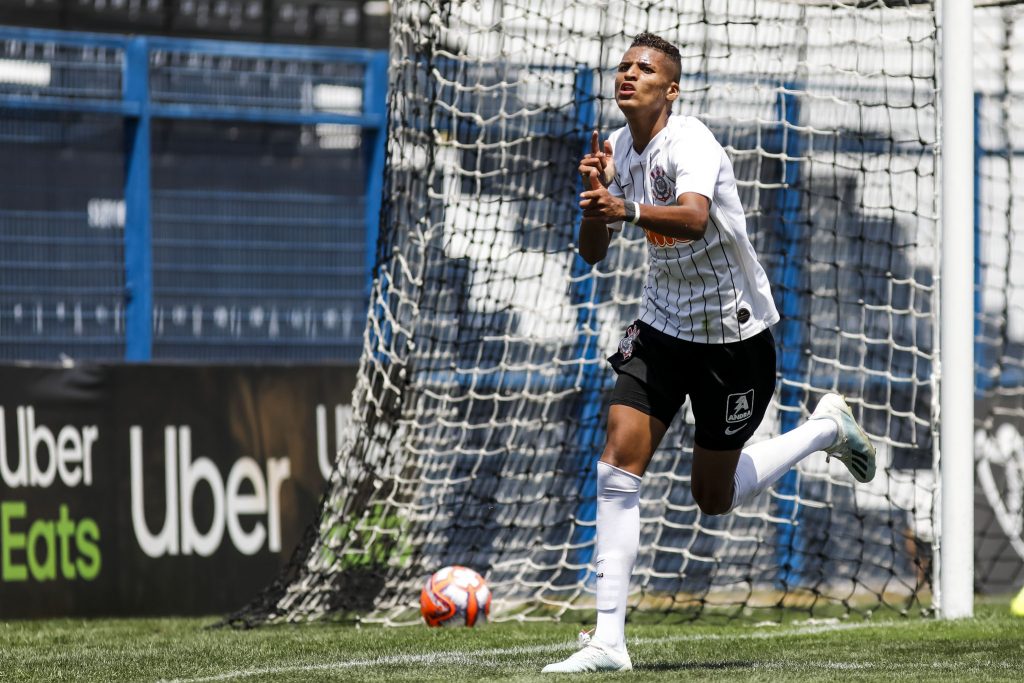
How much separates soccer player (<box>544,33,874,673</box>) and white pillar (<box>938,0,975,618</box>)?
5.60 ft

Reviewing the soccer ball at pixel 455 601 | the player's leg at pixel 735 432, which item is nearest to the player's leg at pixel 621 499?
the player's leg at pixel 735 432

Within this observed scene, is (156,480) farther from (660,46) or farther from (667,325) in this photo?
(660,46)

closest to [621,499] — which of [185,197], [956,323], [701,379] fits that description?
[701,379]

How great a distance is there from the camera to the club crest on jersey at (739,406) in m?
5.11

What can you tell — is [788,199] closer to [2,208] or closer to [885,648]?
[885,648]

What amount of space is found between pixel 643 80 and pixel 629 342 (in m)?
0.80

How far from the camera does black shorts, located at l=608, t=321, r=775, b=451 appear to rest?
16.5 ft

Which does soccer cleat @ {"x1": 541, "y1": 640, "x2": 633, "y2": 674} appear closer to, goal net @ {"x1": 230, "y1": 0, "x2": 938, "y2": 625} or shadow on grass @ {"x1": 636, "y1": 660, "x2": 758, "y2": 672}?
shadow on grass @ {"x1": 636, "y1": 660, "x2": 758, "y2": 672}

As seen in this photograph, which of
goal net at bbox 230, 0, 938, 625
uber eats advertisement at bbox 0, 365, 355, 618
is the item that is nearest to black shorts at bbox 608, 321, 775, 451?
goal net at bbox 230, 0, 938, 625

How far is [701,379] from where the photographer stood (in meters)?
5.12

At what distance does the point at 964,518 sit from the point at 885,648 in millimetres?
1168

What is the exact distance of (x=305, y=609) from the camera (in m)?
7.37

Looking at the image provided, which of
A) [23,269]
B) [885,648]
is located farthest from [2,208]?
[885,648]

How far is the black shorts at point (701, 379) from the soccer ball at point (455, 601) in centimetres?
197
